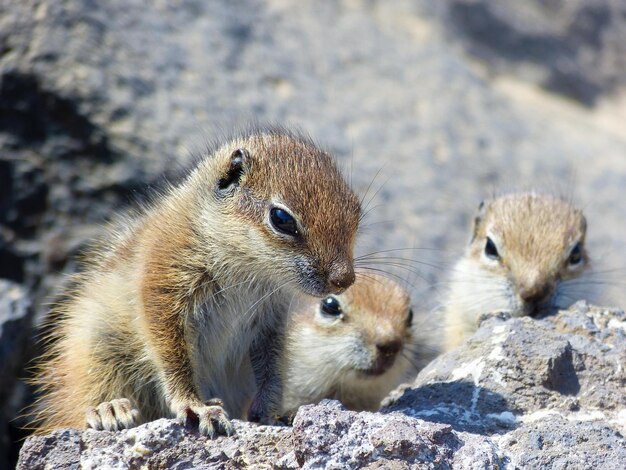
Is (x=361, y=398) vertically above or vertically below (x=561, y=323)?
below

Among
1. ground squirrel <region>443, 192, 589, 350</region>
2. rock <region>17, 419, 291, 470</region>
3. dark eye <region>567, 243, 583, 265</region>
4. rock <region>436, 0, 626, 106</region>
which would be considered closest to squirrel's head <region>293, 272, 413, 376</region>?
ground squirrel <region>443, 192, 589, 350</region>

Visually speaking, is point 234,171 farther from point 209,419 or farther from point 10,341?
point 10,341

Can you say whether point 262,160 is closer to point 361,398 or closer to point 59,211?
point 361,398

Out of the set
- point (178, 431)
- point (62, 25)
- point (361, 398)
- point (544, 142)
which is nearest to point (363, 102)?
point (544, 142)

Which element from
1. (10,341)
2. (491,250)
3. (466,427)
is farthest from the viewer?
(491,250)

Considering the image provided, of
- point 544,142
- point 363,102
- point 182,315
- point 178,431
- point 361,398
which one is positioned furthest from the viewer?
point 544,142

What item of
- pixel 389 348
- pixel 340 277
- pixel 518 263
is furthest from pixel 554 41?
pixel 340 277

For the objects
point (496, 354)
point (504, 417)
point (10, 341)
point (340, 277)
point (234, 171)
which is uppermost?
point (234, 171)
